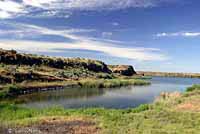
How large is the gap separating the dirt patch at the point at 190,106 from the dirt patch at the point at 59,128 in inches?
482

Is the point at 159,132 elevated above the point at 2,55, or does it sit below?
below

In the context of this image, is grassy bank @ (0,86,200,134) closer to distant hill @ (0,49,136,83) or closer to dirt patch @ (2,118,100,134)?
dirt patch @ (2,118,100,134)

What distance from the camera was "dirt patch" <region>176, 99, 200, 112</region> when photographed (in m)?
38.8

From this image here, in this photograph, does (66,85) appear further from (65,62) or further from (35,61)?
(65,62)

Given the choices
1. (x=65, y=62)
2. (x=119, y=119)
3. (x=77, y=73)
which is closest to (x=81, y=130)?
(x=119, y=119)

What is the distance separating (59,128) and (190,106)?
17388 mm

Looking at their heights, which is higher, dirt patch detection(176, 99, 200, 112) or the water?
dirt patch detection(176, 99, 200, 112)

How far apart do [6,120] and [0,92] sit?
3483 cm

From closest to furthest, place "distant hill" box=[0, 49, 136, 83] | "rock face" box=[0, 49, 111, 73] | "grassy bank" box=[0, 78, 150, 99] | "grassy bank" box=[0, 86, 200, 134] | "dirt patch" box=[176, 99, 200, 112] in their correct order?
1. "grassy bank" box=[0, 86, 200, 134]
2. "dirt patch" box=[176, 99, 200, 112]
3. "grassy bank" box=[0, 78, 150, 99]
4. "distant hill" box=[0, 49, 136, 83]
5. "rock face" box=[0, 49, 111, 73]

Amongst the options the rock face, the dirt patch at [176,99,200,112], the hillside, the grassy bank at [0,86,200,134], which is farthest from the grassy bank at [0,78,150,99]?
the dirt patch at [176,99,200,112]

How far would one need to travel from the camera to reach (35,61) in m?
132

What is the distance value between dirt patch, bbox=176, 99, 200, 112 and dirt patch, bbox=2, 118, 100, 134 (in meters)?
12.2

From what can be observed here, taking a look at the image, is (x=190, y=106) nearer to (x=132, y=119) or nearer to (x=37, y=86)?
(x=132, y=119)

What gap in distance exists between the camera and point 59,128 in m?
29.3
